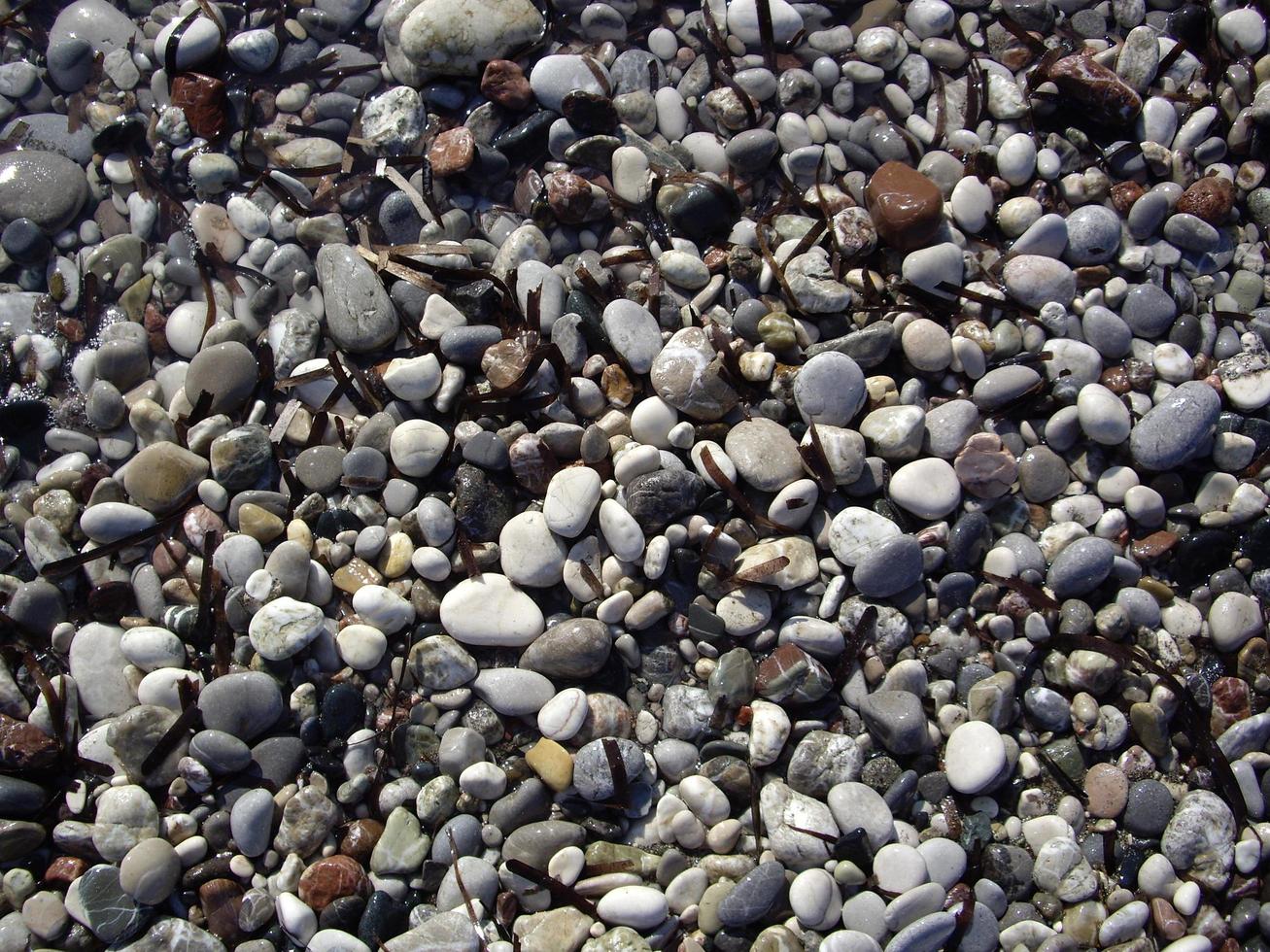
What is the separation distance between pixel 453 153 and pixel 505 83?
387mm

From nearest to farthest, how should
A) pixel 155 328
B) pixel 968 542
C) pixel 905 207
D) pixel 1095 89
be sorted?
pixel 968 542, pixel 905 207, pixel 155 328, pixel 1095 89

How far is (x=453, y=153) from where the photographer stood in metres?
3.33

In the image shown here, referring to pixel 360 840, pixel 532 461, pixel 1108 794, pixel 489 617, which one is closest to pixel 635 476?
pixel 532 461

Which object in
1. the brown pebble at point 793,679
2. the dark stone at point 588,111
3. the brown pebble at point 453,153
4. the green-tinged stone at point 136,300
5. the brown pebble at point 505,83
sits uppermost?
the brown pebble at point 505,83

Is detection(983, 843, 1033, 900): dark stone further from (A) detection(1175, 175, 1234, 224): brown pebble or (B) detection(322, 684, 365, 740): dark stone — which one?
(A) detection(1175, 175, 1234, 224): brown pebble

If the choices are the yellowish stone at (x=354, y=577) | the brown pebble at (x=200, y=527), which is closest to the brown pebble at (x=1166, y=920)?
the yellowish stone at (x=354, y=577)

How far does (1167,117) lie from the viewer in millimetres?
3441

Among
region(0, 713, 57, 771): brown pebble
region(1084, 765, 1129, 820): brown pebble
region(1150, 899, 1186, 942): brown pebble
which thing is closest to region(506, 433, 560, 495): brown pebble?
region(0, 713, 57, 771): brown pebble

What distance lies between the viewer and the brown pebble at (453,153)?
3311 mm

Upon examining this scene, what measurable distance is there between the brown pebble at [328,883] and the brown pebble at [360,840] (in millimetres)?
40

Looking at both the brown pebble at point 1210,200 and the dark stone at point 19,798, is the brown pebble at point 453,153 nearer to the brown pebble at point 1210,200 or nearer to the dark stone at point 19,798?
the dark stone at point 19,798

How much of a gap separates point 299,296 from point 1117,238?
3.20 metres

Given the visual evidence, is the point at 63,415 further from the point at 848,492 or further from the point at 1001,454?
the point at 1001,454

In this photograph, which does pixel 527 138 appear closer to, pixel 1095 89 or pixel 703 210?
pixel 703 210
